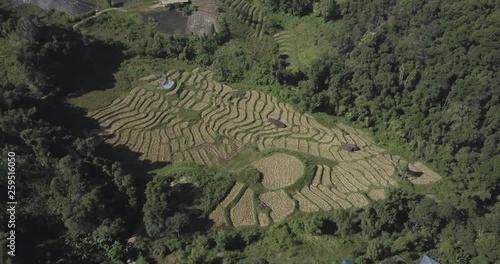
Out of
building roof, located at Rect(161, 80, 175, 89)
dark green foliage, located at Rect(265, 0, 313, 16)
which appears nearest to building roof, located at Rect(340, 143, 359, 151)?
building roof, located at Rect(161, 80, 175, 89)

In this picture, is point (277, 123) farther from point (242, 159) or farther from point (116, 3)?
point (116, 3)

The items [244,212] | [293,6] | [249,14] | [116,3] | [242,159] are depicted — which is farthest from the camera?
[293,6]

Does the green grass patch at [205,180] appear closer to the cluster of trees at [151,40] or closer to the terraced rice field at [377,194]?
the terraced rice field at [377,194]

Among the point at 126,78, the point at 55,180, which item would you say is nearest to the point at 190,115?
the point at 126,78

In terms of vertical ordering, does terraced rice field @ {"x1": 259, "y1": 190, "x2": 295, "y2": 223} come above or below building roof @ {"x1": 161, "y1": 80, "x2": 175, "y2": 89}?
below

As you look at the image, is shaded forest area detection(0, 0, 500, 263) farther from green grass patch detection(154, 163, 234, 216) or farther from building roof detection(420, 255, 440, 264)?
building roof detection(420, 255, 440, 264)

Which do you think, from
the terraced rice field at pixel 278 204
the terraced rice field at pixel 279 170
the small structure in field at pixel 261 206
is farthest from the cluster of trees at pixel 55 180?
the terraced rice field at pixel 279 170

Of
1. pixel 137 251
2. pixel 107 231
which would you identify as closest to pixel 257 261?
pixel 137 251
